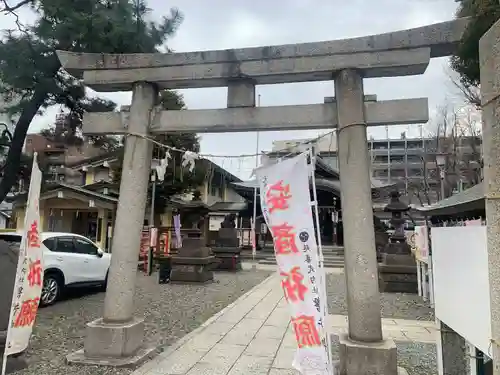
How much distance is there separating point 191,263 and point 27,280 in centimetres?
935

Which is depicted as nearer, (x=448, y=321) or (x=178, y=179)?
(x=448, y=321)

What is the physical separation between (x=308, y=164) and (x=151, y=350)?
3.63 m

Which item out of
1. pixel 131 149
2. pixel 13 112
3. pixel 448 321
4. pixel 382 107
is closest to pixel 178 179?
pixel 13 112

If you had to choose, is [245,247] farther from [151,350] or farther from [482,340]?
[482,340]

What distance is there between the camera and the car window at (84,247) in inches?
421

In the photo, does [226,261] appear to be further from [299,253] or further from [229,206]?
[299,253]

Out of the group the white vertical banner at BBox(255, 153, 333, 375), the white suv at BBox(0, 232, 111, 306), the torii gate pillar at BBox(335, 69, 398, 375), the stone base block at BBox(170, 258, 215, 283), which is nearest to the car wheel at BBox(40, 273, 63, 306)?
the white suv at BBox(0, 232, 111, 306)

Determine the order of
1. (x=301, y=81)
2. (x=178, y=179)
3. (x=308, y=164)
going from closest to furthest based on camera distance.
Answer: (x=308, y=164), (x=301, y=81), (x=178, y=179)

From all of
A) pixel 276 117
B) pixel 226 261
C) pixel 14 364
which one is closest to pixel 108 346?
pixel 14 364

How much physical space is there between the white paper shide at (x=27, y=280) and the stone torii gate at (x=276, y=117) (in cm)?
89

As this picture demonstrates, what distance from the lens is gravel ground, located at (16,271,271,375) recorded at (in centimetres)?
535

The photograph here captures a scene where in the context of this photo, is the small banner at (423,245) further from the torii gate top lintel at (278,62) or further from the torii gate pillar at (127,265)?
the torii gate pillar at (127,265)

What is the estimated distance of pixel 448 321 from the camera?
11.6 feet

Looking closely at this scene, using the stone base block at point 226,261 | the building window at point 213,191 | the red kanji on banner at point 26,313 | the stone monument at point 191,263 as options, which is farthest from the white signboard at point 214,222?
the red kanji on banner at point 26,313
